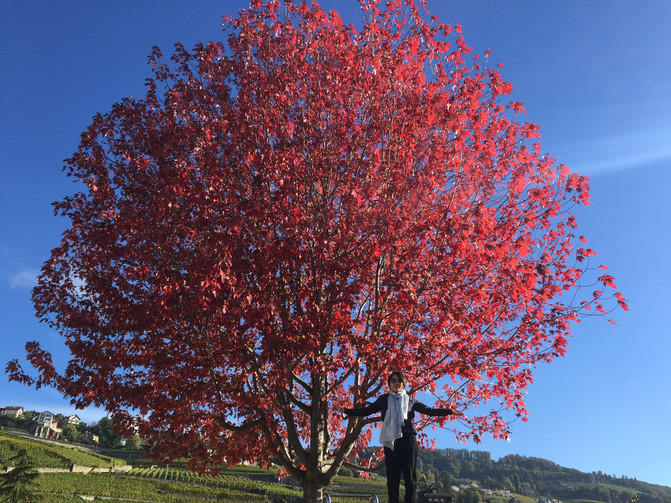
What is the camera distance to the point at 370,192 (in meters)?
10.4

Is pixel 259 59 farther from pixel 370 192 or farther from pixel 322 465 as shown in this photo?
pixel 322 465

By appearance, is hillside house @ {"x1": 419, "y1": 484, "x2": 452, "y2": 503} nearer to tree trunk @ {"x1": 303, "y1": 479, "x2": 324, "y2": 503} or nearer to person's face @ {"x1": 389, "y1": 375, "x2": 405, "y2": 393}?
tree trunk @ {"x1": 303, "y1": 479, "x2": 324, "y2": 503}

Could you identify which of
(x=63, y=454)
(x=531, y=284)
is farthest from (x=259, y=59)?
(x=63, y=454)

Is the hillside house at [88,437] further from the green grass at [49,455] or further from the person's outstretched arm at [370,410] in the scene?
the person's outstretched arm at [370,410]

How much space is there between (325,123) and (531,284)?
6.20 m

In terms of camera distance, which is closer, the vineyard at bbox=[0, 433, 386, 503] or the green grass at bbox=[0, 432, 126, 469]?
the vineyard at bbox=[0, 433, 386, 503]

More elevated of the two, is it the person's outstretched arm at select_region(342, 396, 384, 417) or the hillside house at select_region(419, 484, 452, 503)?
the person's outstretched arm at select_region(342, 396, 384, 417)

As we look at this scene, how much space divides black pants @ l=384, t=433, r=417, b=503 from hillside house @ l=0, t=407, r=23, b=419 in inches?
7407

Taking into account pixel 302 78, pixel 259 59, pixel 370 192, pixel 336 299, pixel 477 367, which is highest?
pixel 259 59

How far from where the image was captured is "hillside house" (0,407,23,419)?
496 feet

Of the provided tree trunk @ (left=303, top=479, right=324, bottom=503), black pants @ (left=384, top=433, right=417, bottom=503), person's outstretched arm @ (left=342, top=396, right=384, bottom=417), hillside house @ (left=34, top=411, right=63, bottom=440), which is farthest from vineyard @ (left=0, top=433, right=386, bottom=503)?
black pants @ (left=384, top=433, right=417, bottom=503)

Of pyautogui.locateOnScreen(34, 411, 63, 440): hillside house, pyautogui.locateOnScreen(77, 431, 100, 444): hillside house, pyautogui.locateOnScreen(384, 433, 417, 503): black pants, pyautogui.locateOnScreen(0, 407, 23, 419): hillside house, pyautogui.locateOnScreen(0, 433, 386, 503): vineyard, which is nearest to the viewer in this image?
pyautogui.locateOnScreen(384, 433, 417, 503): black pants

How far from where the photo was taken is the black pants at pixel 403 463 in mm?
6441

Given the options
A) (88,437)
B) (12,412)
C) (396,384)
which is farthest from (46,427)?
(396,384)
